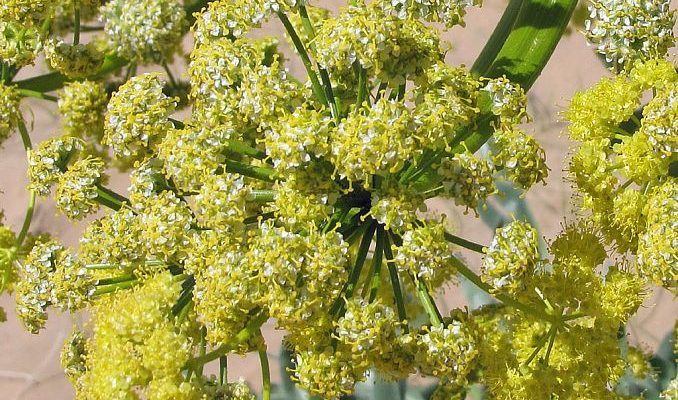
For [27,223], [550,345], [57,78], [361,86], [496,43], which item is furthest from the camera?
[57,78]

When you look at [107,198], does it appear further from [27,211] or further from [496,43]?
[496,43]

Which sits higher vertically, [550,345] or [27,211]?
[27,211]

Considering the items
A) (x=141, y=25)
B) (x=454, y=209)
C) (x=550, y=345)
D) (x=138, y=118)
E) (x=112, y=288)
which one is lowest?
(x=550, y=345)

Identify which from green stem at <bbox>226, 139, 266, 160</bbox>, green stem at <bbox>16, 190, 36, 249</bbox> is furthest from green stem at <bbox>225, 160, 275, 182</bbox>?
green stem at <bbox>16, 190, 36, 249</bbox>

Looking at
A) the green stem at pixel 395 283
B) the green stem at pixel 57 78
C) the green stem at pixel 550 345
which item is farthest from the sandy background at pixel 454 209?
the green stem at pixel 395 283

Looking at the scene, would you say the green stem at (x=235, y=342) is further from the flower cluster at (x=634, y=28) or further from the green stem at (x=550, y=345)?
the flower cluster at (x=634, y=28)

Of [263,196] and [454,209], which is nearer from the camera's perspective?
[263,196]

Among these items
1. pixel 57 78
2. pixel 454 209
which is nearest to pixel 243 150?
pixel 57 78

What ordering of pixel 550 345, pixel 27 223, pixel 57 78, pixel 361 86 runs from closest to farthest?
1. pixel 361 86
2. pixel 550 345
3. pixel 27 223
4. pixel 57 78

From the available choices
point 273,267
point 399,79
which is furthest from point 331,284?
point 399,79
